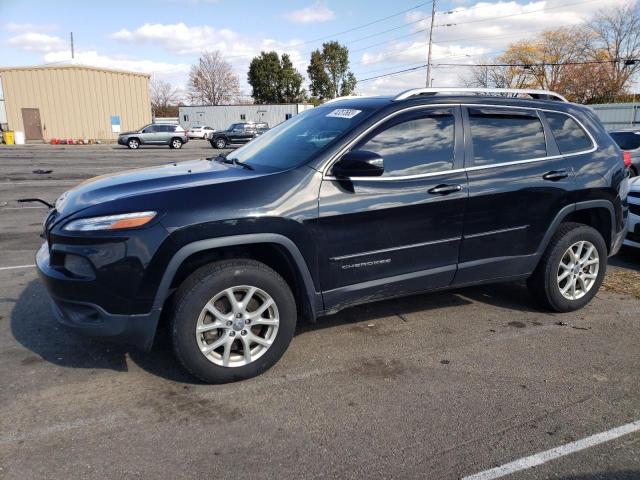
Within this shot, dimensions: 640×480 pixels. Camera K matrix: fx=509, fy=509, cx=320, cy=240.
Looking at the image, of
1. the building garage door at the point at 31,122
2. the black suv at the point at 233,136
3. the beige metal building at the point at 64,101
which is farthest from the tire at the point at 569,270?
the building garage door at the point at 31,122

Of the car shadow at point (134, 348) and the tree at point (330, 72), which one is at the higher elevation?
the tree at point (330, 72)

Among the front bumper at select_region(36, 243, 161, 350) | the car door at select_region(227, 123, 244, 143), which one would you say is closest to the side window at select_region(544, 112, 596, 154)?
the front bumper at select_region(36, 243, 161, 350)

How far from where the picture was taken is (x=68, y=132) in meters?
42.8

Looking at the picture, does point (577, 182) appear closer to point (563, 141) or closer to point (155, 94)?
point (563, 141)

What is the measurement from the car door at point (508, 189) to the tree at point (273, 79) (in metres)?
66.1

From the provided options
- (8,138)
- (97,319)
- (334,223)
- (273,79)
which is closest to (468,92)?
(334,223)

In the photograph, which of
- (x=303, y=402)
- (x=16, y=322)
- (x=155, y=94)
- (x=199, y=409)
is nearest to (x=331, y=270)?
(x=303, y=402)

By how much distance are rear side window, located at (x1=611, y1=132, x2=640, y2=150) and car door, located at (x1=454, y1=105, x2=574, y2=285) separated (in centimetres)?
982

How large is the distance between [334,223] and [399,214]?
1.71ft

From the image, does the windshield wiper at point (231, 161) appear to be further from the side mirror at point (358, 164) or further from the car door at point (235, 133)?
the car door at point (235, 133)

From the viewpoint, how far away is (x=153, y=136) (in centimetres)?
3269

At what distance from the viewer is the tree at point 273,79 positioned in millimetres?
66500

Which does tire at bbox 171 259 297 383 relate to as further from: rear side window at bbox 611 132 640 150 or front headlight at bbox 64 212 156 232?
rear side window at bbox 611 132 640 150

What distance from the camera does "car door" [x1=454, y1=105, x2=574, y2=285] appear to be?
13.1 ft
